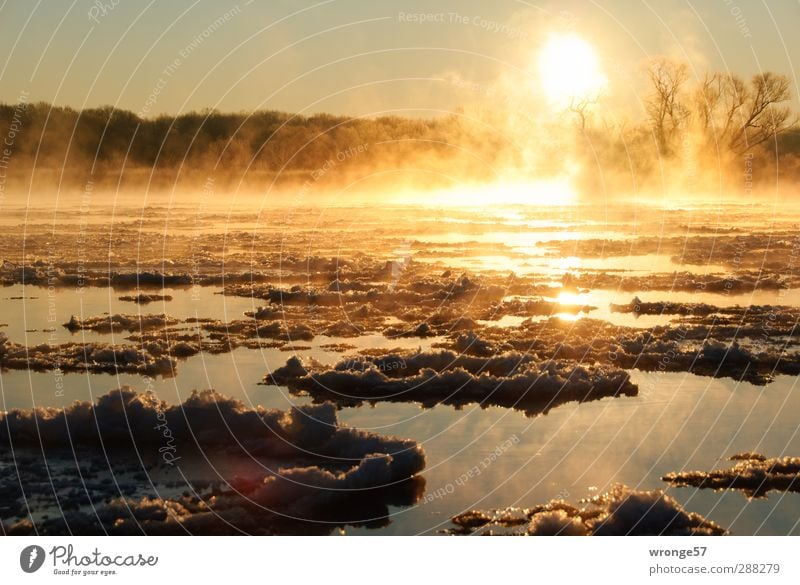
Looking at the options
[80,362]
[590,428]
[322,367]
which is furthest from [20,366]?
[590,428]

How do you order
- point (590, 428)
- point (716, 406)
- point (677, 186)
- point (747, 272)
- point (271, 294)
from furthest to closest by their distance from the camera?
point (677, 186) < point (747, 272) < point (271, 294) < point (716, 406) < point (590, 428)

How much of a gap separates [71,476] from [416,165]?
2256cm

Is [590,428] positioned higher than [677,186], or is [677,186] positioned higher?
[677,186]

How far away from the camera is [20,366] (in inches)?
993

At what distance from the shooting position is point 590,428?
828 inches

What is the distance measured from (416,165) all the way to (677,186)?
452 inches

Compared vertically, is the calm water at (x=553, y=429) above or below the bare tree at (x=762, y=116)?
below

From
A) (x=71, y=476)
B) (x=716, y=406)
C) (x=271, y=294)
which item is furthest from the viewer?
(x=271, y=294)

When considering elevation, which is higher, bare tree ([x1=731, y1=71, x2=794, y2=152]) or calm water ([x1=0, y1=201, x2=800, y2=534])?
bare tree ([x1=731, y1=71, x2=794, y2=152])

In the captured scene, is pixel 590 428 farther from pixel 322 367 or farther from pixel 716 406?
pixel 322 367
